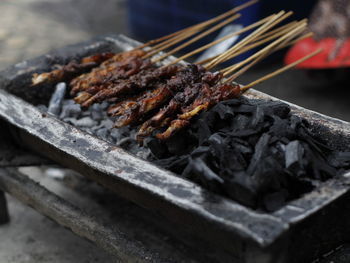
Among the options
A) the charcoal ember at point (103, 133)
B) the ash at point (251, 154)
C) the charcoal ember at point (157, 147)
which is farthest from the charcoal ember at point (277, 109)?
the charcoal ember at point (103, 133)

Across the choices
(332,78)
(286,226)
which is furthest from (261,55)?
(332,78)

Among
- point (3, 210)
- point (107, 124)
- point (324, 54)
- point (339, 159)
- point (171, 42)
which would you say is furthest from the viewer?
point (324, 54)

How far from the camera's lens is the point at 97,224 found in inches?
127

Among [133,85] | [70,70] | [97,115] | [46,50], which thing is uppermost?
[133,85]

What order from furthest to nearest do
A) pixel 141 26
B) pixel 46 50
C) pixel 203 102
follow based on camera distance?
1. pixel 141 26
2. pixel 46 50
3. pixel 203 102

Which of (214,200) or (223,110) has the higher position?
(223,110)

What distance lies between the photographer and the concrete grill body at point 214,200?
88.7 inches

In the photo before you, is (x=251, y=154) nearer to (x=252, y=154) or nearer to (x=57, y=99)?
(x=252, y=154)

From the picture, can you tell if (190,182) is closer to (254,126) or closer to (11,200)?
(254,126)

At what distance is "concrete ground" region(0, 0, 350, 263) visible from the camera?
391 cm

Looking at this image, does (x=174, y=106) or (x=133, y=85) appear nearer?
(x=174, y=106)

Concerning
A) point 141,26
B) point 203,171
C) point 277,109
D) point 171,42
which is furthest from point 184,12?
point 203,171

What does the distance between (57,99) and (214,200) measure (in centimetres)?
191

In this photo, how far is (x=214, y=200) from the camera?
2.40 metres
